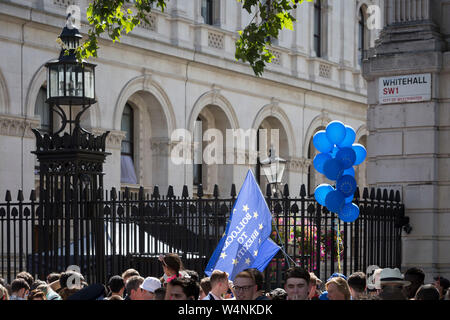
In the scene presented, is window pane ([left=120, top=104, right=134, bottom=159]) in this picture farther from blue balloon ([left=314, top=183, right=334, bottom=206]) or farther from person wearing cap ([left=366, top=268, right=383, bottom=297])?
person wearing cap ([left=366, top=268, right=383, bottom=297])

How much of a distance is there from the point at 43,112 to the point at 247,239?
15.8m

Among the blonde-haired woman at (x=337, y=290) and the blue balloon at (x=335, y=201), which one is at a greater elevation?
the blue balloon at (x=335, y=201)

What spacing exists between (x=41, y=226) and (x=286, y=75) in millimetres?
22794

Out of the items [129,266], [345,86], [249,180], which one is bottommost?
[129,266]

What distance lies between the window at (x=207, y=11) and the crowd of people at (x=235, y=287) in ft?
68.8

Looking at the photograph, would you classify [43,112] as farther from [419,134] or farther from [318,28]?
[318,28]

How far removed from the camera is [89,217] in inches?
516

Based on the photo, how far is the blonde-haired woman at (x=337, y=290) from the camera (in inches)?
321

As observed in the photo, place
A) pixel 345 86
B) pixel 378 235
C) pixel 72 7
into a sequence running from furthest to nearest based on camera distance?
pixel 345 86, pixel 72 7, pixel 378 235

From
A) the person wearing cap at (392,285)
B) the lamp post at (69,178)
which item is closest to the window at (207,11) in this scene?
the lamp post at (69,178)

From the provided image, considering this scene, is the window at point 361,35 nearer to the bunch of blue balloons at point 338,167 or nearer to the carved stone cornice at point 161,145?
the carved stone cornice at point 161,145

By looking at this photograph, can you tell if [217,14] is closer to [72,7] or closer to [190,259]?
[72,7]
